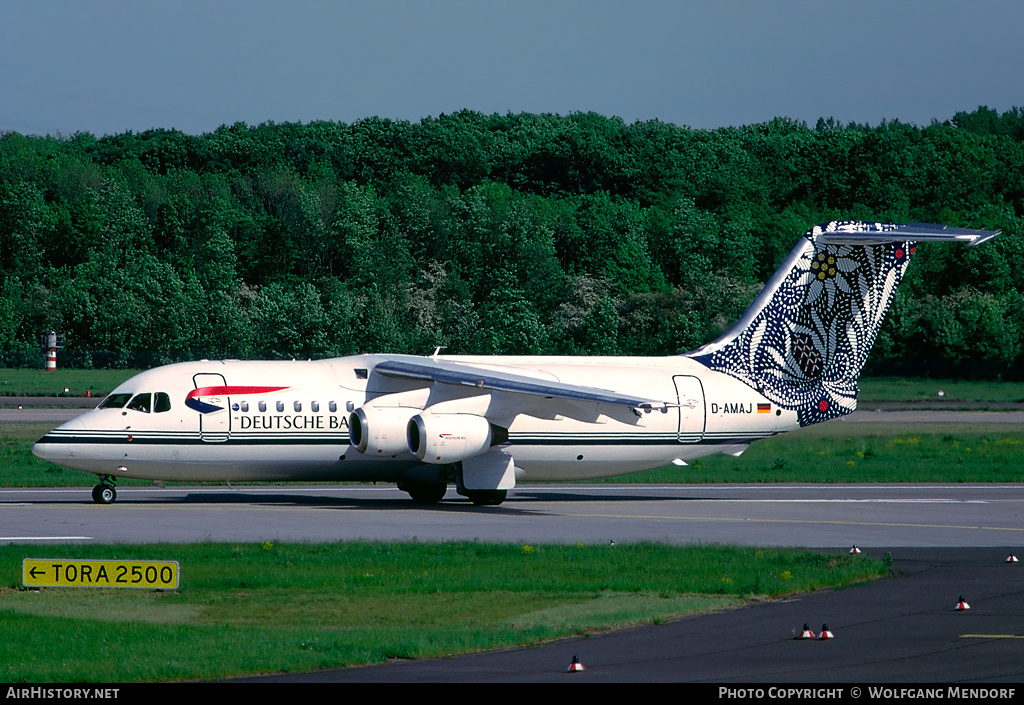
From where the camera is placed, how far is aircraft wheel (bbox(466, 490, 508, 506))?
3183 centimetres

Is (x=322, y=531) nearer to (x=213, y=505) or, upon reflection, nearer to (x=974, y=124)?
(x=213, y=505)

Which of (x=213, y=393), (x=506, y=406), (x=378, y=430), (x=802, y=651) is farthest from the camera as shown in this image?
(x=506, y=406)

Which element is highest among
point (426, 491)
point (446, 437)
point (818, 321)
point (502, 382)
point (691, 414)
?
point (818, 321)

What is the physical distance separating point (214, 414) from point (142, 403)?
1633 millimetres

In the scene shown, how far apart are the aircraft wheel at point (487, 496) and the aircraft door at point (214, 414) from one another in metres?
5.64

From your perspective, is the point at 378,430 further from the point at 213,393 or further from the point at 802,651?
the point at 802,651

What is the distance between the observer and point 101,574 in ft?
57.9

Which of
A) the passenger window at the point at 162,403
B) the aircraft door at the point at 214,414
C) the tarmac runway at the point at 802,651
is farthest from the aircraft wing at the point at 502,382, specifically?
the tarmac runway at the point at 802,651

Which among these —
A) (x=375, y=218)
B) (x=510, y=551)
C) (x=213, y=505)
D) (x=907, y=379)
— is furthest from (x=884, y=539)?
(x=375, y=218)

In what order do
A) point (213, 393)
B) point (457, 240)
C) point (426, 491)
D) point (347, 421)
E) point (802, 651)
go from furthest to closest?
1. point (457, 240)
2. point (426, 491)
3. point (347, 421)
4. point (213, 393)
5. point (802, 651)

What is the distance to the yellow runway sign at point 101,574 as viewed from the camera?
17641 mm

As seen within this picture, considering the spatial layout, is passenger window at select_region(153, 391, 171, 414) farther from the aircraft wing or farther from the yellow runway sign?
the yellow runway sign

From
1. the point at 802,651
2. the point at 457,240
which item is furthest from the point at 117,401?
the point at 457,240

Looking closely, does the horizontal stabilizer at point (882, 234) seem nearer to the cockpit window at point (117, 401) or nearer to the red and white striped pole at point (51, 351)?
the cockpit window at point (117, 401)
